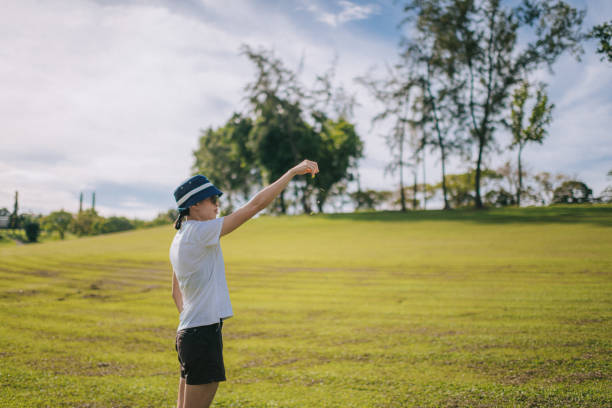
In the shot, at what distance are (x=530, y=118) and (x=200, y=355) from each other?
29391mm

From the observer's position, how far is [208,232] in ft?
9.59

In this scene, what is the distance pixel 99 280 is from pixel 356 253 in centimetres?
1244

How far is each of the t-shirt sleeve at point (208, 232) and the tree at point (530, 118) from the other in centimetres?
2261

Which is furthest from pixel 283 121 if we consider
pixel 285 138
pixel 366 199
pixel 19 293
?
pixel 19 293

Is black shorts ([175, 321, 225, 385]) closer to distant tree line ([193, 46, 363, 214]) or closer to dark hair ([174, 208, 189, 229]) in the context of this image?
dark hair ([174, 208, 189, 229])

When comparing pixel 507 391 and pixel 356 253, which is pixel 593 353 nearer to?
pixel 507 391

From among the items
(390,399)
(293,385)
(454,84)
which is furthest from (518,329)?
(454,84)

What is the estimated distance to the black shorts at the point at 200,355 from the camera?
9.73 ft

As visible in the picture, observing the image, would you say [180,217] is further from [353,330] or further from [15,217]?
[15,217]

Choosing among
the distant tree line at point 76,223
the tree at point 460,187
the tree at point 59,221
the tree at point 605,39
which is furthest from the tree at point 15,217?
the tree at point 460,187

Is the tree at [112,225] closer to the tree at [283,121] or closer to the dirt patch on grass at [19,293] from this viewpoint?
the tree at [283,121]

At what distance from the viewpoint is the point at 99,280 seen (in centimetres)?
1648

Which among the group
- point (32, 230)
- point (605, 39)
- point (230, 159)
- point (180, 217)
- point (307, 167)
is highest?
point (230, 159)

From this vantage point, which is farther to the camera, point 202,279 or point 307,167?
point 307,167
